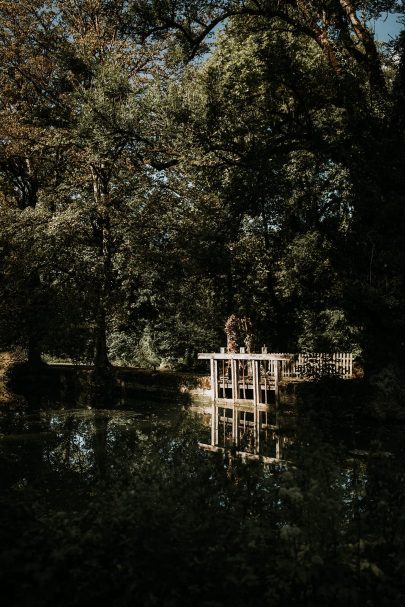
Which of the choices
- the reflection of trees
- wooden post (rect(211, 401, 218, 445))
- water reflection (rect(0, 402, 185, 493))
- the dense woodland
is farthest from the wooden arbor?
the reflection of trees

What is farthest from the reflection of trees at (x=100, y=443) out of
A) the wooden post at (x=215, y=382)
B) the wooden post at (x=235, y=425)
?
the wooden post at (x=215, y=382)

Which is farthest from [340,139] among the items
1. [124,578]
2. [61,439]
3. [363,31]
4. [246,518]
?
[124,578]

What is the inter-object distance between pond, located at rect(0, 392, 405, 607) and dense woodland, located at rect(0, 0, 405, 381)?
28.7 ft

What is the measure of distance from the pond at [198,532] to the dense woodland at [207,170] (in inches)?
345

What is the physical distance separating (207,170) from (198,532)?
1445 centimetres

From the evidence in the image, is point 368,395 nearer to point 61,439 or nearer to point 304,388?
point 304,388

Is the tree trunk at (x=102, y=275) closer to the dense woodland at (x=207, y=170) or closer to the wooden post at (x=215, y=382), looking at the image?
the dense woodland at (x=207, y=170)

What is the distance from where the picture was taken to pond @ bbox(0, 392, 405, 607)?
163 inches

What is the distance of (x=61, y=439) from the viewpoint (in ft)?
40.9

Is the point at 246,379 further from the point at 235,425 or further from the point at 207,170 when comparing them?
the point at 207,170

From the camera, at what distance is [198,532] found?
5211mm

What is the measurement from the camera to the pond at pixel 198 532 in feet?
13.6

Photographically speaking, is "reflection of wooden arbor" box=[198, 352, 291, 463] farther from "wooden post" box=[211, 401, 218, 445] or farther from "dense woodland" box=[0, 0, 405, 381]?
"dense woodland" box=[0, 0, 405, 381]

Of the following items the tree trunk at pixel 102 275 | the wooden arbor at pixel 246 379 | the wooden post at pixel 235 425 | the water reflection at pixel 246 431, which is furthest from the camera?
the tree trunk at pixel 102 275
